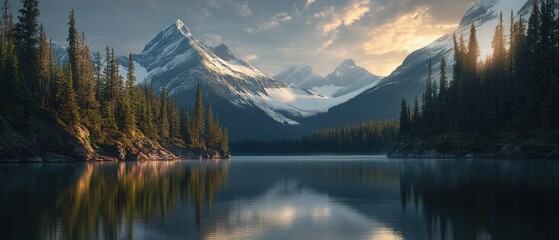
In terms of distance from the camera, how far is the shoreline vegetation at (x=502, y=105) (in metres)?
109

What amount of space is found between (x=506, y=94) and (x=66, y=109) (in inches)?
4620

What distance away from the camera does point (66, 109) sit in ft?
380

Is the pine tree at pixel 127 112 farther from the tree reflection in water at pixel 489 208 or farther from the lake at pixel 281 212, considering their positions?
the tree reflection in water at pixel 489 208

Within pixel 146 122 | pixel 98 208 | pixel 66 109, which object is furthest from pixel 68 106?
pixel 98 208

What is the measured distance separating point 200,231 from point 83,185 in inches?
1058

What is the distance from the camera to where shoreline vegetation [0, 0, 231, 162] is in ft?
333

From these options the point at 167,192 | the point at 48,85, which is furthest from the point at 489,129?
the point at 48,85

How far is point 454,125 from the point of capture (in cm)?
14525

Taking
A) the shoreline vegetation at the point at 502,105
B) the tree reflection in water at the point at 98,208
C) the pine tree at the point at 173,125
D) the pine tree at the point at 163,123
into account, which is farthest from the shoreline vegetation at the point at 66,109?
the shoreline vegetation at the point at 502,105

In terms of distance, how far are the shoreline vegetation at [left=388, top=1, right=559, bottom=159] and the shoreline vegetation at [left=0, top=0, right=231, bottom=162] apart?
88.7 metres

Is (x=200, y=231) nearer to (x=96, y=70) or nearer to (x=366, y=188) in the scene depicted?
(x=366, y=188)

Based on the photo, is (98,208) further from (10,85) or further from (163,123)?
(163,123)

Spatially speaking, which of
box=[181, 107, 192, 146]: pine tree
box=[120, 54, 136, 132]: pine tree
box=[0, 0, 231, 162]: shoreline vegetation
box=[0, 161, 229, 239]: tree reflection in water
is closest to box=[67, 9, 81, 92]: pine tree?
box=[0, 0, 231, 162]: shoreline vegetation

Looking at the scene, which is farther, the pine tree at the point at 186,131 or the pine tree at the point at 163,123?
the pine tree at the point at 186,131
